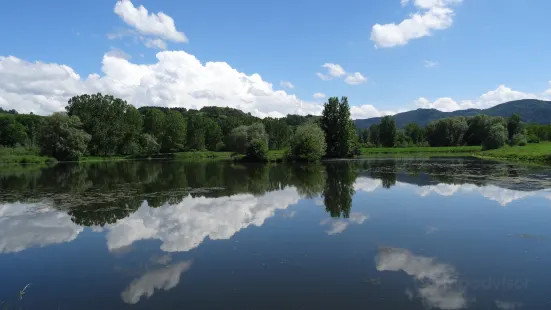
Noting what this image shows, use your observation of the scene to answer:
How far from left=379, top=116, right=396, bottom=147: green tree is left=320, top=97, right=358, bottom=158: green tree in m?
52.7

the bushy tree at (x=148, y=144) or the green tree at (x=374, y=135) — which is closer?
the bushy tree at (x=148, y=144)

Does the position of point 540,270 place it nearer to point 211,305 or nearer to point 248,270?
point 248,270

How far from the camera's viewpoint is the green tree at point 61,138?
2670 inches

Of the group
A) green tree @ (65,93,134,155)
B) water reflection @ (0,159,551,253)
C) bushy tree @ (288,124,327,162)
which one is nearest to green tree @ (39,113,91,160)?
green tree @ (65,93,134,155)

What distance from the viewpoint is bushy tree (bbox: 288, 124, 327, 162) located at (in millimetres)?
61281

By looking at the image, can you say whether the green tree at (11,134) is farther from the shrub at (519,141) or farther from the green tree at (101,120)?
the shrub at (519,141)

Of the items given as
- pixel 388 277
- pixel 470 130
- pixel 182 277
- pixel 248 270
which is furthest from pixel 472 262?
pixel 470 130

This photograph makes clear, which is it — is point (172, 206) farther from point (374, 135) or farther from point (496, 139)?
point (374, 135)

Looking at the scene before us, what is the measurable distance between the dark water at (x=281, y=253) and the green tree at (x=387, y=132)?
101m

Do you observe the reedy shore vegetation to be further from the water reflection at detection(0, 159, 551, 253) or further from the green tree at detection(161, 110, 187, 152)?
the water reflection at detection(0, 159, 551, 253)

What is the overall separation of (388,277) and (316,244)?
3244 millimetres

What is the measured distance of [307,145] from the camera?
61.3 meters

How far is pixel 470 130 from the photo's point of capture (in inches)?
4284

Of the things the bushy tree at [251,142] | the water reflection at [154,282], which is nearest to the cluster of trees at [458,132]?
the bushy tree at [251,142]
